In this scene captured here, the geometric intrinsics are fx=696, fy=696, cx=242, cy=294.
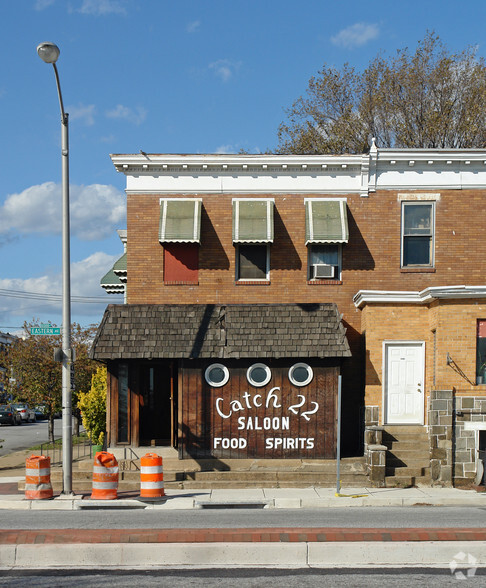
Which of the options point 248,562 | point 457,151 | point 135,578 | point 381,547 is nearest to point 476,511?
point 381,547

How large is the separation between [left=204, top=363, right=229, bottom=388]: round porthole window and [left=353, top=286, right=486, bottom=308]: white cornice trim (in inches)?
152

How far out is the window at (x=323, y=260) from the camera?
1891 centimetres

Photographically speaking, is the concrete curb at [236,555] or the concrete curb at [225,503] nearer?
the concrete curb at [236,555]

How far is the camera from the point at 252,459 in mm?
16656

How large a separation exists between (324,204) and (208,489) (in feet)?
26.7

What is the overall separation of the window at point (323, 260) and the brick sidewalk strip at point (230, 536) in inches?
382

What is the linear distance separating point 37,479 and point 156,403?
15.4ft

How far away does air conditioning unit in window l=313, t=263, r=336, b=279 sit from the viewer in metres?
18.9

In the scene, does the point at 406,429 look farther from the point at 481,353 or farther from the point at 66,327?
the point at 66,327

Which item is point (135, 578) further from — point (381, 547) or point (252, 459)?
point (252, 459)

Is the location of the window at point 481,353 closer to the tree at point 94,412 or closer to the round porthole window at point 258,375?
the round porthole window at point 258,375

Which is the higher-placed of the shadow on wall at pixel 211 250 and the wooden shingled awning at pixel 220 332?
the shadow on wall at pixel 211 250

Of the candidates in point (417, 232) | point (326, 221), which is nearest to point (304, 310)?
point (326, 221)

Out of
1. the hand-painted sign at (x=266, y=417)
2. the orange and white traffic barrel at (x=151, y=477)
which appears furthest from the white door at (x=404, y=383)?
the orange and white traffic barrel at (x=151, y=477)
